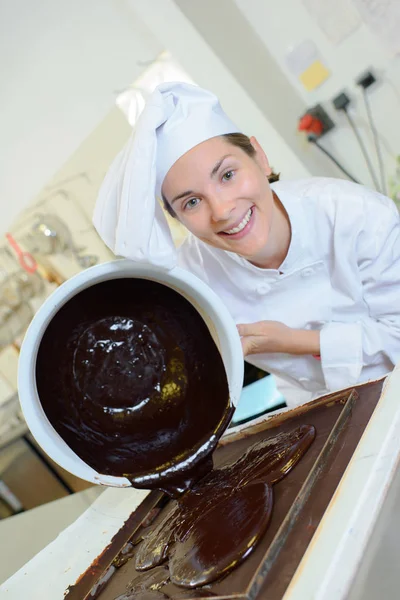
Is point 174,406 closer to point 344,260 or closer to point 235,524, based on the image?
point 235,524

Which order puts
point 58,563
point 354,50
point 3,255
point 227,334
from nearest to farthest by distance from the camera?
1. point 227,334
2. point 58,563
3. point 354,50
4. point 3,255

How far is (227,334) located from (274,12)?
82.6 inches

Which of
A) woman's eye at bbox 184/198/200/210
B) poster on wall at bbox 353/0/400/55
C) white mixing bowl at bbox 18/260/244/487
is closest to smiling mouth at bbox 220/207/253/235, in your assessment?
woman's eye at bbox 184/198/200/210

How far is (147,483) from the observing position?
1056mm

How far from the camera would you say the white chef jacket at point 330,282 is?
4.35 feet

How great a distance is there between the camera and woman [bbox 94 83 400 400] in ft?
3.43

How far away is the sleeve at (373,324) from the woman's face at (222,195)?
0.30 meters

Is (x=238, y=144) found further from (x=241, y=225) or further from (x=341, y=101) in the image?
(x=341, y=101)

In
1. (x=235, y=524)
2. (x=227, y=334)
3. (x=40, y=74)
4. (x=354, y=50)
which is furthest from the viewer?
(x=40, y=74)

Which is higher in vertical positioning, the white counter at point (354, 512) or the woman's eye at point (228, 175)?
the woman's eye at point (228, 175)

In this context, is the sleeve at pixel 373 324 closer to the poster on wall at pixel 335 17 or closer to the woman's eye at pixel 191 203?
the woman's eye at pixel 191 203

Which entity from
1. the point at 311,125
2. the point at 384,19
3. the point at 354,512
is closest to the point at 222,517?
the point at 354,512

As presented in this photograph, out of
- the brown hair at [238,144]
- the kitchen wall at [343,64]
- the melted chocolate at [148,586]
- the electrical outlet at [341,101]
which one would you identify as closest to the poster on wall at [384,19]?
the kitchen wall at [343,64]

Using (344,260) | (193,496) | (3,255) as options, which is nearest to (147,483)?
(193,496)
